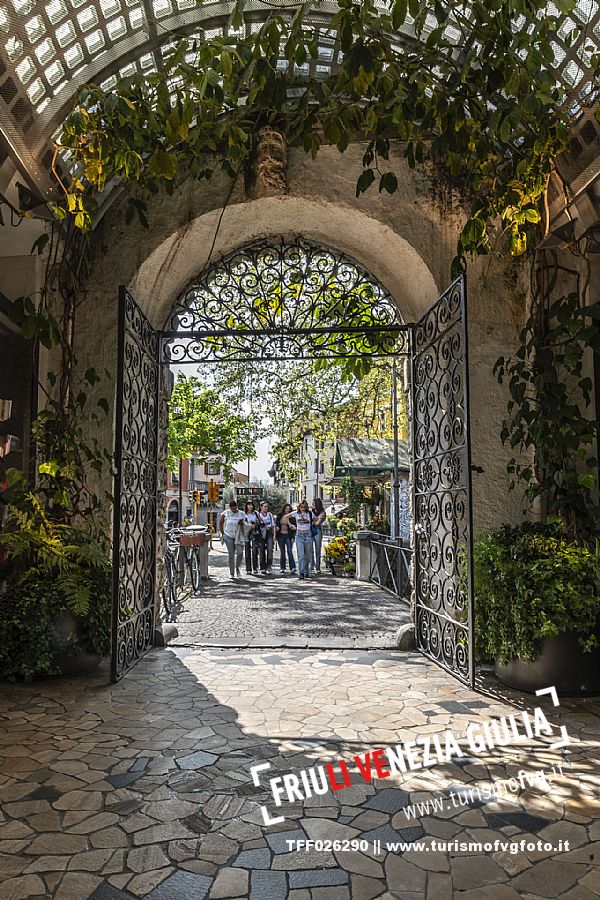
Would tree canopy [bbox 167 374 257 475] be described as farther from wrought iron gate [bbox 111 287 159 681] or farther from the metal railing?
wrought iron gate [bbox 111 287 159 681]

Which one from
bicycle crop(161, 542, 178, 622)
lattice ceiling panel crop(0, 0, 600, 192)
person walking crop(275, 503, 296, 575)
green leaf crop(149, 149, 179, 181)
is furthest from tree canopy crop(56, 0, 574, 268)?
person walking crop(275, 503, 296, 575)

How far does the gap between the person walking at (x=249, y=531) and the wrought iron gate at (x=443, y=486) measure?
727cm

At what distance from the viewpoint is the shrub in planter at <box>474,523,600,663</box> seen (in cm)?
411

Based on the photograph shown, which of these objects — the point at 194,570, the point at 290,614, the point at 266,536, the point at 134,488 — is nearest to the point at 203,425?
the point at 266,536

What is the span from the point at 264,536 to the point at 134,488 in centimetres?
853

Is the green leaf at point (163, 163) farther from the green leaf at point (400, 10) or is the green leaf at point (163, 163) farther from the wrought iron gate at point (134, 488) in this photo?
the green leaf at point (400, 10)

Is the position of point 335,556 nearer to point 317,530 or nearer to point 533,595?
point 317,530

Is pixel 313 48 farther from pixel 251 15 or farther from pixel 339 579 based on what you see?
pixel 339 579

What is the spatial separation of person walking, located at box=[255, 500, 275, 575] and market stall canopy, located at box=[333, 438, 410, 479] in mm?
1691

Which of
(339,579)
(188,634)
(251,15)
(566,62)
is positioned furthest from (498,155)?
(339,579)

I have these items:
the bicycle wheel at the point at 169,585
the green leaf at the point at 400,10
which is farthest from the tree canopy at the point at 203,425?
the green leaf at the point at 400,10

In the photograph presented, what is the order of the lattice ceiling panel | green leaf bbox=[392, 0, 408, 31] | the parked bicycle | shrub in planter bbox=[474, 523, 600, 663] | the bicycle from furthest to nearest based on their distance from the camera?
the parked bicycle < the bicycle < shrub in planter bbox=[474, 523, 600, 663] < the lattice ceiling panel < green leaf bbox=[392, 0, 408, 31]

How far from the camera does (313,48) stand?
133 inches

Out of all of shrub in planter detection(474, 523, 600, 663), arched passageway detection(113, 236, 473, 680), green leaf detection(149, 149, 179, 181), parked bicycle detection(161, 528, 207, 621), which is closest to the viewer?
green leaf detection(149, 149, 179, 181)
